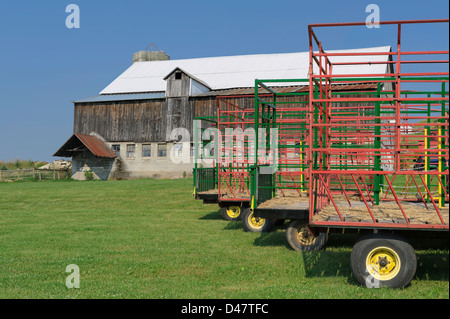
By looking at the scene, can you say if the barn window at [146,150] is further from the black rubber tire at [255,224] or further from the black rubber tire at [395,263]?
the black rubber tire at [395,263]

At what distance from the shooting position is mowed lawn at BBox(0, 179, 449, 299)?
23.5 feet

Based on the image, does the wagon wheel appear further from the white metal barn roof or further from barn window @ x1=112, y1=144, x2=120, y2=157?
barn window @ x1=112, y1=144, x2=120, y2=157

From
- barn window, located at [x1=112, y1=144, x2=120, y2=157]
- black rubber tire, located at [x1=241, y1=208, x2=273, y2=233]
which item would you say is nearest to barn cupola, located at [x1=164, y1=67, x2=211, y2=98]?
barn window, located at [x1=112, y1=144, x2=120, y2=157]

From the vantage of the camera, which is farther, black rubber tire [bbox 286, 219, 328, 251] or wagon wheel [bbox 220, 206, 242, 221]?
wagon wheel [bbox 220, 206, 242, 221]

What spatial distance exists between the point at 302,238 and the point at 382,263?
3.54 meters

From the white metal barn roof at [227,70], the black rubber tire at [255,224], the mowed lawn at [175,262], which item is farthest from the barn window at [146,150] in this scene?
the black rubber tire at [255,224]

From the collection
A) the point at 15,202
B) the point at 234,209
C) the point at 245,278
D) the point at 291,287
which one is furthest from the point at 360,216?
the point at 15,202

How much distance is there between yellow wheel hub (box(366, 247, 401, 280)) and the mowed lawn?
9.8 inches

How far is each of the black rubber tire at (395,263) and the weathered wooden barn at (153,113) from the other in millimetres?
34573

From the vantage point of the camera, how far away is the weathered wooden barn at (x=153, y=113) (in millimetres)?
42844

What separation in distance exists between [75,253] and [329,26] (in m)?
7.09

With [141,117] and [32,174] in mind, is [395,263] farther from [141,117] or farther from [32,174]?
[32,174]
